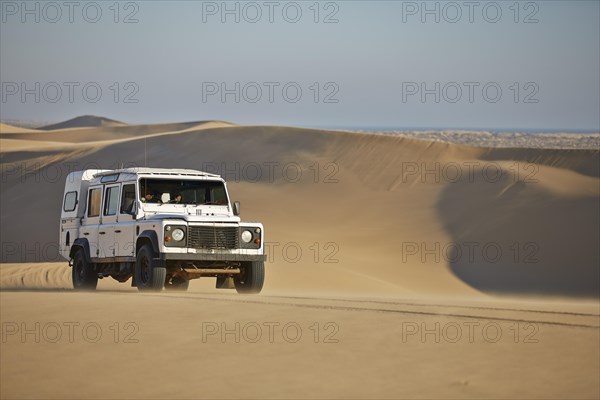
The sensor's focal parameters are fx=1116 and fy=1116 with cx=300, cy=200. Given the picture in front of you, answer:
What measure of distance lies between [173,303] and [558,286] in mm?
20394

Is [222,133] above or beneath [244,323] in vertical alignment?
above

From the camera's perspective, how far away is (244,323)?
1530cm

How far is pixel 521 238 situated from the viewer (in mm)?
39062

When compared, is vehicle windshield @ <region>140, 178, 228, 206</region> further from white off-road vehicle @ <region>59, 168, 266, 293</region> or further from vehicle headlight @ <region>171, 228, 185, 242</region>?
vehicle headlight @ <region>171, 228, 185, 242</region>

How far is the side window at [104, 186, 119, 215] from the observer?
70.6ft

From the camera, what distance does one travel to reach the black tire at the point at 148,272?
786 inches

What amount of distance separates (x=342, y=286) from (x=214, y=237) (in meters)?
9.77

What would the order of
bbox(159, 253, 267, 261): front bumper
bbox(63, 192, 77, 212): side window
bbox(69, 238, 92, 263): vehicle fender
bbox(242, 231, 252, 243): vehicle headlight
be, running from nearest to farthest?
bbox(159, 253, 267, 261): front bumper < bbox(242, 231, 252, 243): vehicle headlight < bbox(69, 238, 92, 263): vehicle fender < bbox(63, 192, 77, 212): side window

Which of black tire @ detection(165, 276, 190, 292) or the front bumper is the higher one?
the front bumper

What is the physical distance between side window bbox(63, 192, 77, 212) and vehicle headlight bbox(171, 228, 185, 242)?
13.8ft

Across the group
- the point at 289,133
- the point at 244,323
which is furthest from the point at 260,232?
the point at 289,133

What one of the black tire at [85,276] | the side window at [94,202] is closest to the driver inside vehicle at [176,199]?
the side window at [94,202]

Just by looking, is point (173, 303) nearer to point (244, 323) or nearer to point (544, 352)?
point (244, 323)

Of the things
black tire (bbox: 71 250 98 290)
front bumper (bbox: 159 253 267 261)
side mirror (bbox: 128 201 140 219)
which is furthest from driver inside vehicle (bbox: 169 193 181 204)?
black tire (bbox: 71 250 98 290)
